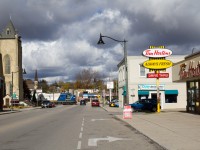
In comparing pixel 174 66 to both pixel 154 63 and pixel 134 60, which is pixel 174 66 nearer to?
pixel 154 63

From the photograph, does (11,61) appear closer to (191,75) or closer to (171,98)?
(171,98)

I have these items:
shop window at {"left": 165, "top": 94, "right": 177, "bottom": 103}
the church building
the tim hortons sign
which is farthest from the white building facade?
the church building

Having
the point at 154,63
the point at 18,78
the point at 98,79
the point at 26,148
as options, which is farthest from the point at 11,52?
the point at 26,148

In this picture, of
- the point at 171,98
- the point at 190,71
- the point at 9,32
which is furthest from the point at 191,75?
the point at 9,32

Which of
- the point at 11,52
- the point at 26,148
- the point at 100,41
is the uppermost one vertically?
the point at 11,52

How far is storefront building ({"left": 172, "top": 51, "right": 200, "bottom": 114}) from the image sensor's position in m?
31.2

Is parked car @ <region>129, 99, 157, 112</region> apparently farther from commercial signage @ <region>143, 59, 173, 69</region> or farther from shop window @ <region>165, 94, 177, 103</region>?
shop window @ <region>165, 94, 177, 103</region>

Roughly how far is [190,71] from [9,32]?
85.6m

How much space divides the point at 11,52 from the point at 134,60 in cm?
5673

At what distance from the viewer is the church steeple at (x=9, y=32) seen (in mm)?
109094

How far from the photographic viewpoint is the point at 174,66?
38781mm

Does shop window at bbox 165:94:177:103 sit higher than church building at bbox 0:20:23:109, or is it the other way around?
church building at bbox 0:20:23:109

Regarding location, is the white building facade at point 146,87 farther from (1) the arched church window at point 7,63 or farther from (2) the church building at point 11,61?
(1) the arched church window at point 7,63

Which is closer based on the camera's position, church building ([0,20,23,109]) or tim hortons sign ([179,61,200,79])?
tim hortons sign ([179,61,200,79])
